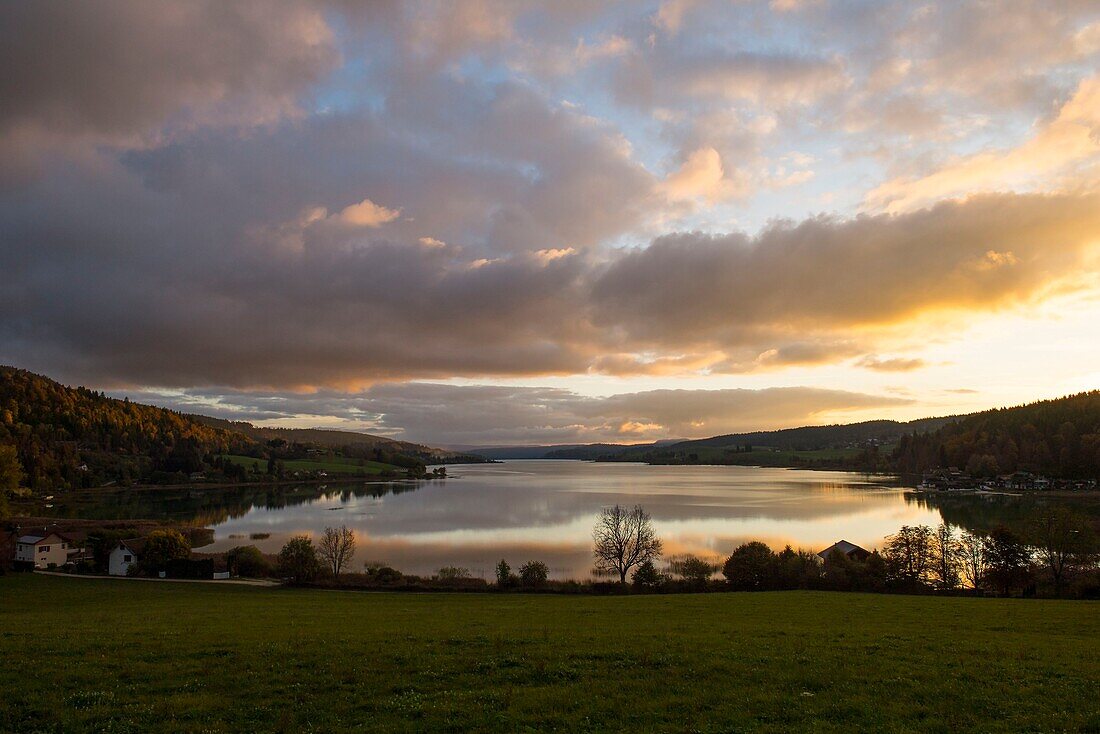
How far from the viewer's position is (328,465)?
584 ft

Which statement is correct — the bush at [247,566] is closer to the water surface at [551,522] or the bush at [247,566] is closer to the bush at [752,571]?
the water surface at [551,522]

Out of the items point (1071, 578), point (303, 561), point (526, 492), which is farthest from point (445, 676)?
point (526, 492)

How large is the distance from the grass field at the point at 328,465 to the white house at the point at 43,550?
119 meters

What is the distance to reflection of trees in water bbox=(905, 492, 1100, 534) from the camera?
65031 millimetres

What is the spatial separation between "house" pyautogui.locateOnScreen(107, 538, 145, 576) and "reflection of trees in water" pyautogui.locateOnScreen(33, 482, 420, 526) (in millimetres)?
33020

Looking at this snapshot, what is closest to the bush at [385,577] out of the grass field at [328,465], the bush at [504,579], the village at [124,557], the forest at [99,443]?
the bush at [504,579]

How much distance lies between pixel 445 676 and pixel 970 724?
7.38 m

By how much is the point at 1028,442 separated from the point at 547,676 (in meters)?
154

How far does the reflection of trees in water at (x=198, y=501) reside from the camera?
270 ft

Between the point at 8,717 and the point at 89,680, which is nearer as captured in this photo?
the point at 8,717

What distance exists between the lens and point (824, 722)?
752cm

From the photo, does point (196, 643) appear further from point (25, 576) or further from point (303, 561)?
point (25, 576)

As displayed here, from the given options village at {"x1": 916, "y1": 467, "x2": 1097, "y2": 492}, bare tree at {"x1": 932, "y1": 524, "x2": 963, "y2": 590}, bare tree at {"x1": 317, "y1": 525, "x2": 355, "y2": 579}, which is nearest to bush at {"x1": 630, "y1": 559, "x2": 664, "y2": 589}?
bare tree at {"x1": 932, "y1": 524, "x2": 963, "y2": 590}

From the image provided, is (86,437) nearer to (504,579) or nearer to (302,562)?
(302,562)
